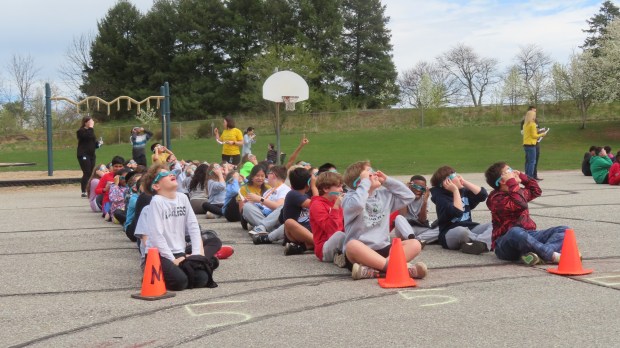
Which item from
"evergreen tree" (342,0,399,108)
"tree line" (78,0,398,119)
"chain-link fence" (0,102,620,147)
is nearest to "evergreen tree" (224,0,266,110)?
"tree line" (78,0,398,119)

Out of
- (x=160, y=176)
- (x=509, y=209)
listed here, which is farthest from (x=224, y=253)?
(x=509, y=209)

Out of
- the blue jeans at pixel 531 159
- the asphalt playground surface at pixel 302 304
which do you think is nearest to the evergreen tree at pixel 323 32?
the blue jeans at pixel 531 159

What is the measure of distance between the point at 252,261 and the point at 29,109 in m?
71.9

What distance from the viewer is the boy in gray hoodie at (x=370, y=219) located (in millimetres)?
7359

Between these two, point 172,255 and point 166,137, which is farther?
point 166,137

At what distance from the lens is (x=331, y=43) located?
7588cm

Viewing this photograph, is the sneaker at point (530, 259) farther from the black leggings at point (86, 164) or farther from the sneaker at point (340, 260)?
the black leggings at point (86, 164)

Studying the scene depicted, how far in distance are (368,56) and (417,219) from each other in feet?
234

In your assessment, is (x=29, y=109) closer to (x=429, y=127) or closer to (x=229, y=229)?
(x=429, y=127)

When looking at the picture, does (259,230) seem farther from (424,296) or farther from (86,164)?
(86,164)

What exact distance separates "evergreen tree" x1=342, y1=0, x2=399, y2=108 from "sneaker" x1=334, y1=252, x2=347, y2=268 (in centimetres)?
7018

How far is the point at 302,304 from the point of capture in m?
6.39

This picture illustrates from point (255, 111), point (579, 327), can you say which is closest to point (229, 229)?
point (579, 327)

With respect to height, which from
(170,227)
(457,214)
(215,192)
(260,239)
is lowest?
(260,239)
